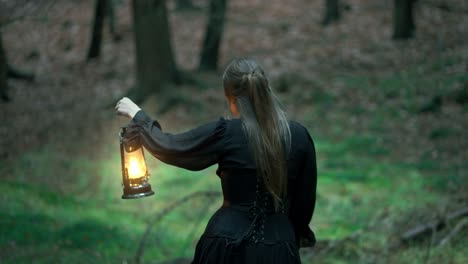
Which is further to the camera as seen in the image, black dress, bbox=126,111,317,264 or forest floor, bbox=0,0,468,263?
forest floor, bbox=0,0,468,263

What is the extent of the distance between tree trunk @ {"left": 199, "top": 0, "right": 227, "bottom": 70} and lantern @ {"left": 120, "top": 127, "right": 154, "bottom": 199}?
49.1ft


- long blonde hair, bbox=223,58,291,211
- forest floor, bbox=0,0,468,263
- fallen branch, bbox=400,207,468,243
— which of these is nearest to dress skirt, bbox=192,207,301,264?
long blonde hair, bbox=223,58,291,211

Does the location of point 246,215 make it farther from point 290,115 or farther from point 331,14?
point 331,14

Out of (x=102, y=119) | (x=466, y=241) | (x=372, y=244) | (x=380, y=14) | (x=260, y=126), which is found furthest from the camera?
(x=380, y=14)

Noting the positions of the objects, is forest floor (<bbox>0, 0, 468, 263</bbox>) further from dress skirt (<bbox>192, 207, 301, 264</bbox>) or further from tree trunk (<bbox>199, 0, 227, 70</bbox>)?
dress skirt (<bbox>192, 207, 301, 264</bbox>)

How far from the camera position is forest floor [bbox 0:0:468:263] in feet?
24.8

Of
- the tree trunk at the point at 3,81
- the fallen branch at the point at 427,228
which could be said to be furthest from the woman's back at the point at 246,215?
the tree trunk at the point at 3,81

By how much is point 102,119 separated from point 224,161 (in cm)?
1208

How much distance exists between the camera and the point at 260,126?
11.6 ft

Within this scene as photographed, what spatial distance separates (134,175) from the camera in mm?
3787

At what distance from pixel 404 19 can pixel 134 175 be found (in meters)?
17.3

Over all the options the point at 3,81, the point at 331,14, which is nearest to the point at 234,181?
the point at 3,81

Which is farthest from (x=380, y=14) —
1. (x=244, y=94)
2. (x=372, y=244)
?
(x=244, y=94)

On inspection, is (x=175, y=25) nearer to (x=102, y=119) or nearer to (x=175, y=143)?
(x=102, y=119)
